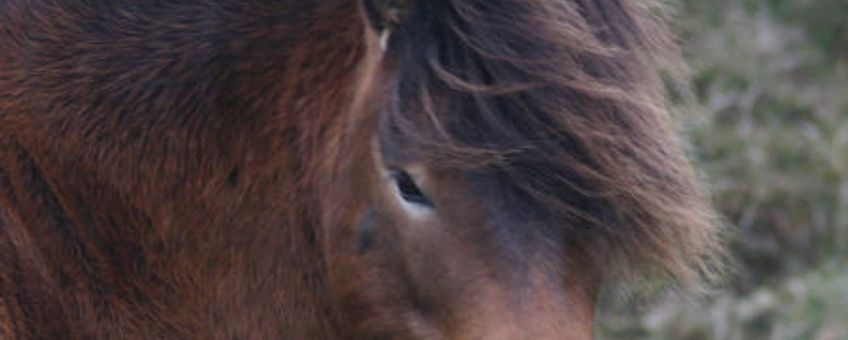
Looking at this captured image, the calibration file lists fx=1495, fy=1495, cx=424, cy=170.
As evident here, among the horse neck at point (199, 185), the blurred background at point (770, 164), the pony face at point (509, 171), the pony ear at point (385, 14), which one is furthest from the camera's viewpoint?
the blurred background at point (770, 164)

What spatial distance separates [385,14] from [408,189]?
25 cm

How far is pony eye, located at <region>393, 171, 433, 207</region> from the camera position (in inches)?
79.7

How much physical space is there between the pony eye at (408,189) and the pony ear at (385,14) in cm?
19

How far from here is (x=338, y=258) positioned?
84.5 inches

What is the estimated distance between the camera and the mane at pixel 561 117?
2.00m

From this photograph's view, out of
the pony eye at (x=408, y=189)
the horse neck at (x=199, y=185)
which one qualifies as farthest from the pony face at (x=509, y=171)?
the horse neck at (x=199, y=185)

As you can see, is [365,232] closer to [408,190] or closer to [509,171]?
[408,190]

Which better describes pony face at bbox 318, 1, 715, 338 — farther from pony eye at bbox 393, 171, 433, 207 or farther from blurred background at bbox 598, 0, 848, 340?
blurred background at bbox 598, 0, 848, 340

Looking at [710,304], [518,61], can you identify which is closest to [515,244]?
[518,61]

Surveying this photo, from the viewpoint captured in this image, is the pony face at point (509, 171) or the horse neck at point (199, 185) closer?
the pony face at point (509, 171)

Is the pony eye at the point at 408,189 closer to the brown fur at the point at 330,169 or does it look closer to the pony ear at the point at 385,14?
the brown fur at the point at 330,169

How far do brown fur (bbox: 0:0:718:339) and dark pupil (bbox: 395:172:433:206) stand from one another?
0.05ft

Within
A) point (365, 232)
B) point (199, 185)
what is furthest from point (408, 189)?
point (199, 185)

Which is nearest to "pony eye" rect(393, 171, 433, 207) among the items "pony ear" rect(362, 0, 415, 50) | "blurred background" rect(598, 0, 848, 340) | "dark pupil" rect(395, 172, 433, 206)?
"dark pupil" rect(395, 172, 433, 206)
